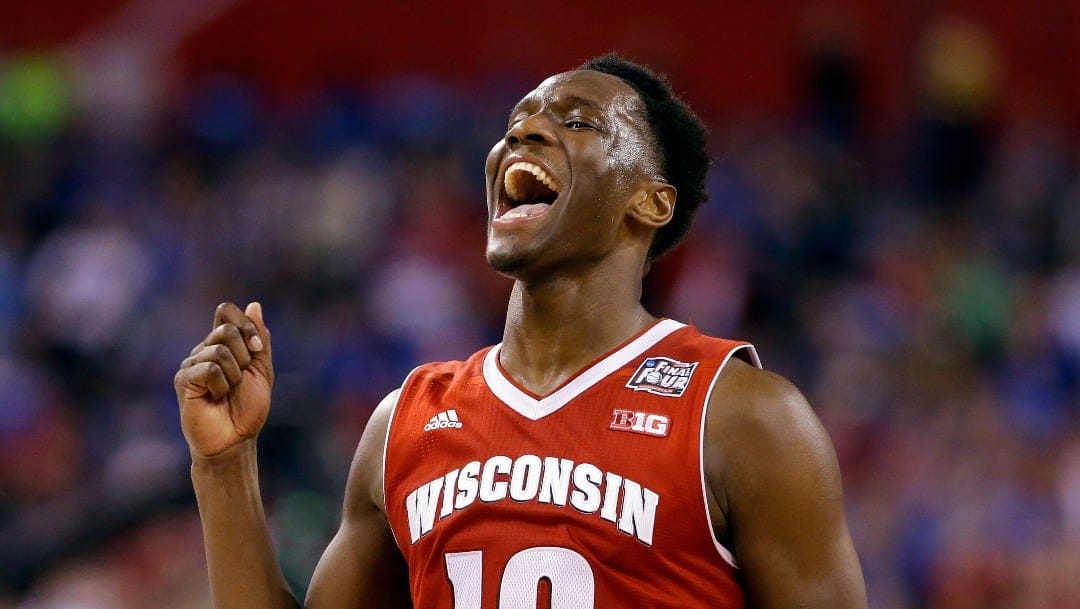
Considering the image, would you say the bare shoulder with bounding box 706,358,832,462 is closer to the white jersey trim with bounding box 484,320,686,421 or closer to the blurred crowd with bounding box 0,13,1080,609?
the white jersey trim with bounding box 484,320,686,421

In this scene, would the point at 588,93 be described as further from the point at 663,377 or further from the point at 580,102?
the point at 663,377

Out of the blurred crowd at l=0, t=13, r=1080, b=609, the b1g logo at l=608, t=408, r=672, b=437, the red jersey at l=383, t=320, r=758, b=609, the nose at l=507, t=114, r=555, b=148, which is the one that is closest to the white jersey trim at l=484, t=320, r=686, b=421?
the red jersey at l=383, t=320, r=758, b=609

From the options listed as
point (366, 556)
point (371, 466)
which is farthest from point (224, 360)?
point (366, 556)

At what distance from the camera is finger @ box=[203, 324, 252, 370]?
300 centimetres

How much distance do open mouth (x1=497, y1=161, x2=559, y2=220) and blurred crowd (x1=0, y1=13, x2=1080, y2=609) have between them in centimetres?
336

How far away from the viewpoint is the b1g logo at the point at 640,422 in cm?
279

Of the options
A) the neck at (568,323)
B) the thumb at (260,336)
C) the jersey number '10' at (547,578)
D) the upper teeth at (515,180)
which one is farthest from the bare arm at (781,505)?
the thumb at (260,336)

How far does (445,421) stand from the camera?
A: 302 centimetres

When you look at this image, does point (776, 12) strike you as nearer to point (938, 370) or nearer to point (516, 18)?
point (516, 18)

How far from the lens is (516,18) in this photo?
10.7 meters

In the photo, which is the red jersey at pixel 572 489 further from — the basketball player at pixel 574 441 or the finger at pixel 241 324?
the finger at pixel 241 324

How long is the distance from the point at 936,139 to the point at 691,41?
2403 millimetres

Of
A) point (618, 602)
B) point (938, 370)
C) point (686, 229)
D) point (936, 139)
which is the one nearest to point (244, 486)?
point (618, 602)

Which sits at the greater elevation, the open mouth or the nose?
the nose
